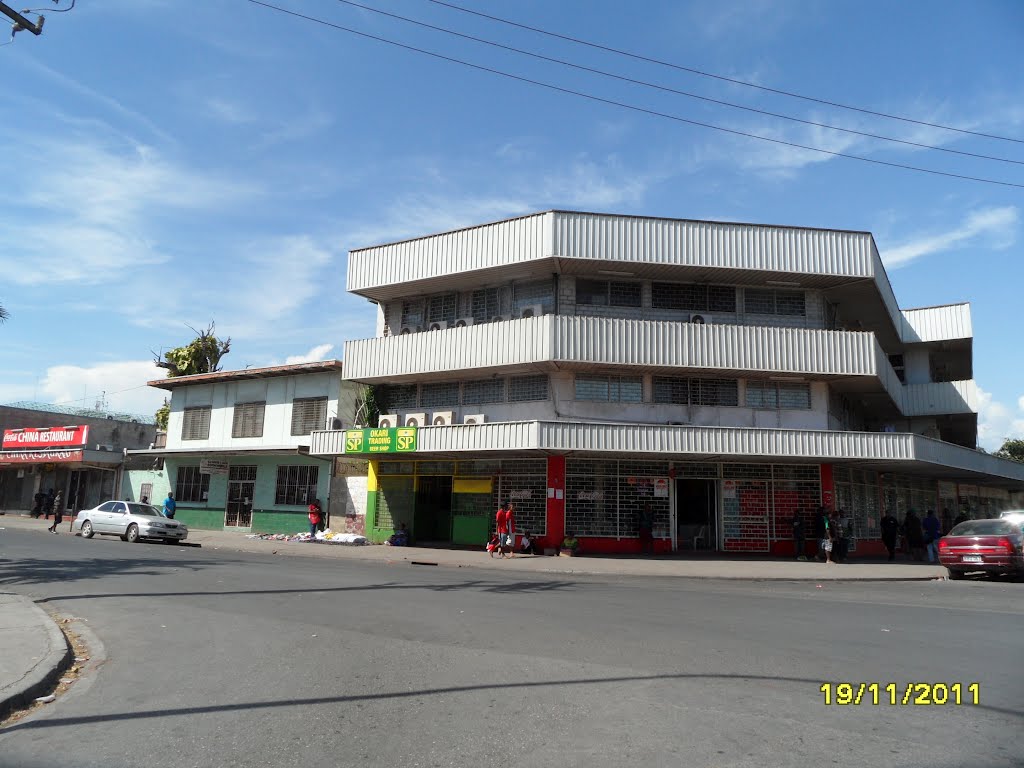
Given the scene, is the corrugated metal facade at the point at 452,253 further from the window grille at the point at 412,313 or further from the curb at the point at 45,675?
the curb at the point at 45,675

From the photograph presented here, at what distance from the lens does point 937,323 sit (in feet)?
112

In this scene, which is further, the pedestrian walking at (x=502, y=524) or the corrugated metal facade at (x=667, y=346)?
the corrugated metal facade at (x=667, y=346)

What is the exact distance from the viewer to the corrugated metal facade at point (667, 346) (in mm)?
23875

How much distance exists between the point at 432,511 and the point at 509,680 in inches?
864

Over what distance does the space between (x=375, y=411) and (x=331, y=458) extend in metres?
2.92

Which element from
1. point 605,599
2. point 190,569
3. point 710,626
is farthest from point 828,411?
point 190,569

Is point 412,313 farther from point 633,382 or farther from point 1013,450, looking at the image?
point 1013,450

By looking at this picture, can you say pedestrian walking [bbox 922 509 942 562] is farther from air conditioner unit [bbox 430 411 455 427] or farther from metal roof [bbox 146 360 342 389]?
metal roof [bbox 146 360 342 389]

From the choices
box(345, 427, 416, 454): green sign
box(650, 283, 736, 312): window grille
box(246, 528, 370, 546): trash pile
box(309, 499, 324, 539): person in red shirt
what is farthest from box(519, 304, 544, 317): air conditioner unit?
box(309, 499, 324, 539): person in red shirt

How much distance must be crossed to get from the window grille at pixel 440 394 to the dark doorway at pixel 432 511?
9.36 feet

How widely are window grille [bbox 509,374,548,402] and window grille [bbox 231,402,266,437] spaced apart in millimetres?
12637

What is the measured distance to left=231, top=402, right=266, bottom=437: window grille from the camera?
105 ft

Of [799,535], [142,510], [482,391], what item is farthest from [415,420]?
[799,535]

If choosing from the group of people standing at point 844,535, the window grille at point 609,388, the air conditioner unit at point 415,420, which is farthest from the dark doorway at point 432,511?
the group of people standing at point 844,535
